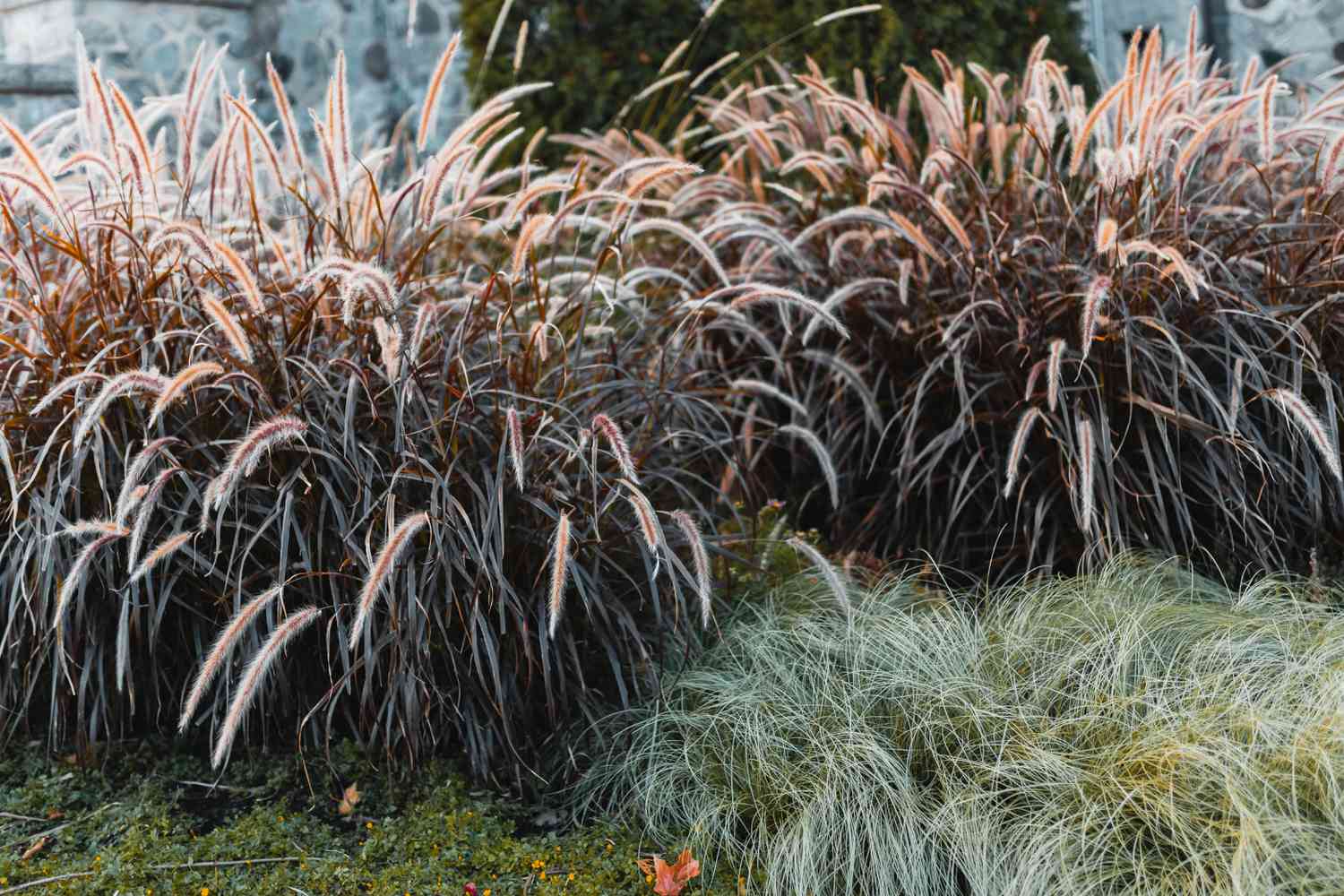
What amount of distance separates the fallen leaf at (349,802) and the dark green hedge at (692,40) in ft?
12.1

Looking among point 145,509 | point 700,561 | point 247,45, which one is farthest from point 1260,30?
point 145,509

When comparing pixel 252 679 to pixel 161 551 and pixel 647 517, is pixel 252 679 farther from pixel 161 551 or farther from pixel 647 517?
pixel 647 517

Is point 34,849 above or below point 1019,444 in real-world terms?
below

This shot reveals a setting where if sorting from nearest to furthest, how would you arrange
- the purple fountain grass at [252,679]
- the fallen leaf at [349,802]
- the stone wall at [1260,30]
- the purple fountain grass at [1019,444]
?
the purple fountain grass at [252,679]
the fallen leaf at [349,802]
the purple fountain grass at [1019,444]
the stone wall at [1260,30]

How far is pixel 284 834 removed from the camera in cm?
288

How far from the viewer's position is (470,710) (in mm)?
3023

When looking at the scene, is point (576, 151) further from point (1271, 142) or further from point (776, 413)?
point (1271, 142)

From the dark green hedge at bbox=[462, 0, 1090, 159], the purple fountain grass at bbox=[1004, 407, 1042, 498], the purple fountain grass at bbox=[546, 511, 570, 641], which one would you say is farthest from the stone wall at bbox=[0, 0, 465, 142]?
the purple fountain grass at bbox=[546, 511, 570, 641]

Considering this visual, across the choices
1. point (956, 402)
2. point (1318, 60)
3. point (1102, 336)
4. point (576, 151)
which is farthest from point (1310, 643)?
point (1318, 60)

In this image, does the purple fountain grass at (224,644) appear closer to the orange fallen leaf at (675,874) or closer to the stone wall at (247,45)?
the orange fallen leaf at (675,874)

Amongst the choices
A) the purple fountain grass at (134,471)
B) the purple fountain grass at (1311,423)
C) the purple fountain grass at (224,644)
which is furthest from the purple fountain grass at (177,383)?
the purple fountain grass at (1311,423)

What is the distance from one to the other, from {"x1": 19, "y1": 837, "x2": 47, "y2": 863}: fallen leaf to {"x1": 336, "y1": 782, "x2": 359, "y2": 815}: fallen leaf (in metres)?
0.65

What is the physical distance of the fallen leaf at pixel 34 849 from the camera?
2.83m

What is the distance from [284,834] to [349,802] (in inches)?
6.8
